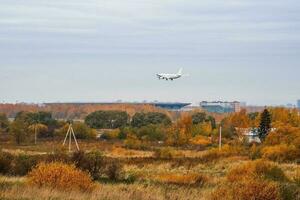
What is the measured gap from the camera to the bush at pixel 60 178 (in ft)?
62.9

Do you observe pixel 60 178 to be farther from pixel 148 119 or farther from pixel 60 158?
pixel 148 119

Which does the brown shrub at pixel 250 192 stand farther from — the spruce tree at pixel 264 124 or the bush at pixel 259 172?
the spruce tree at pixel 264 124

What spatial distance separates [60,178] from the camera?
767 inches

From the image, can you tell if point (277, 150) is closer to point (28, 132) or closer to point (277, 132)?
point (277, 132)

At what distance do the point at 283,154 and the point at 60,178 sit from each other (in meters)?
45.2

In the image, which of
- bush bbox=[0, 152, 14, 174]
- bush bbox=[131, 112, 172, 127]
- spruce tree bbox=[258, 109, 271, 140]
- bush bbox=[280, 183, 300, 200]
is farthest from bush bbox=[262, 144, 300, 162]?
bush bbox=[131, 112, 172, 127]

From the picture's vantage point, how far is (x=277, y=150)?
206 feet

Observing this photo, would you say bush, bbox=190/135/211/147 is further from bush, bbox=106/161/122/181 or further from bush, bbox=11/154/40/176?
bush, bbox=11/154/40/176

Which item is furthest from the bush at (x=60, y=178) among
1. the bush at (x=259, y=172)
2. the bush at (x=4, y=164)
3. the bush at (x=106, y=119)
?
the bush at (x=106, y=119)

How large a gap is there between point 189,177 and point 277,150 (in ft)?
111

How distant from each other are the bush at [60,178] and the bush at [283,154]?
43.1 meters

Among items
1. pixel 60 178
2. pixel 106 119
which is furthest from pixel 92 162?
pixel 106 119

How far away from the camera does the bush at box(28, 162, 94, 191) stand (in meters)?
19.2

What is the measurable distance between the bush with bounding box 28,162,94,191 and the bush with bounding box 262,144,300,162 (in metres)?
43.1
